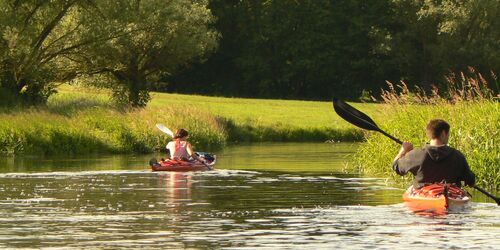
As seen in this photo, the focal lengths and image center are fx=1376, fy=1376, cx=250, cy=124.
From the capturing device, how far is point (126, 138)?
49.4 m

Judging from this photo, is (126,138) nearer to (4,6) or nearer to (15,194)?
(4,6)

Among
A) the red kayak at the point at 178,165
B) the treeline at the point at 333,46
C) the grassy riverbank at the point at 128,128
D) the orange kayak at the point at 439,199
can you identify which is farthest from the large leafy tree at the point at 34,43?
the orange kayak at the point at 439,199

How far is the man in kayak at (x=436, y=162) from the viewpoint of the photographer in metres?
22.2

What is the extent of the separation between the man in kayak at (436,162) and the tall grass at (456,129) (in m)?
4.85

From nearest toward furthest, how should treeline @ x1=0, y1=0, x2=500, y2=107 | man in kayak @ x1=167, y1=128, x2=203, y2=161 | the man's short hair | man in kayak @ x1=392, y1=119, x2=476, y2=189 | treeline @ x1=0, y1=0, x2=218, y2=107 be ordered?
the man's short hair < man in kayak @ x1=392, y1=119, x2=476, y2=189 < man in kayak @ x1=167, y1=128, x2=203, y2=161 < treeline @ x1=0, y1=0, x2=218, y2=107 < treeline @ x1=0, y1=0, x2=500, y2=107

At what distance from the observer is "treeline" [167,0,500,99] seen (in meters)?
94.8

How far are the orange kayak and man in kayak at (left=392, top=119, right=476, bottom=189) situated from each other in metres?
0.17

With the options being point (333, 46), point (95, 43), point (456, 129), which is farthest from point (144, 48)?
point (456, 129)

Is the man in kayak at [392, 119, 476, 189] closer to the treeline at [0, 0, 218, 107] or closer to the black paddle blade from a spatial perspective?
the black paddle blade

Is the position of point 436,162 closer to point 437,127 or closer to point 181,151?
point 437,127

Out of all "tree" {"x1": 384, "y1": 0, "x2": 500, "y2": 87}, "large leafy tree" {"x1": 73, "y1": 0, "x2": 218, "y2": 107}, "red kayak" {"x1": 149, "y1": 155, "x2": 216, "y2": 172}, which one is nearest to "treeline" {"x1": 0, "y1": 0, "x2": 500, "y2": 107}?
"tree" {"x1": 384, "y1": 0, "x2": 500, "y2": 87}

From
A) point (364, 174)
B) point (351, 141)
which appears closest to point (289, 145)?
point (351, 141)

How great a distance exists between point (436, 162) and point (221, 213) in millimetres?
3637

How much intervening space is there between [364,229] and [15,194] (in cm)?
956
